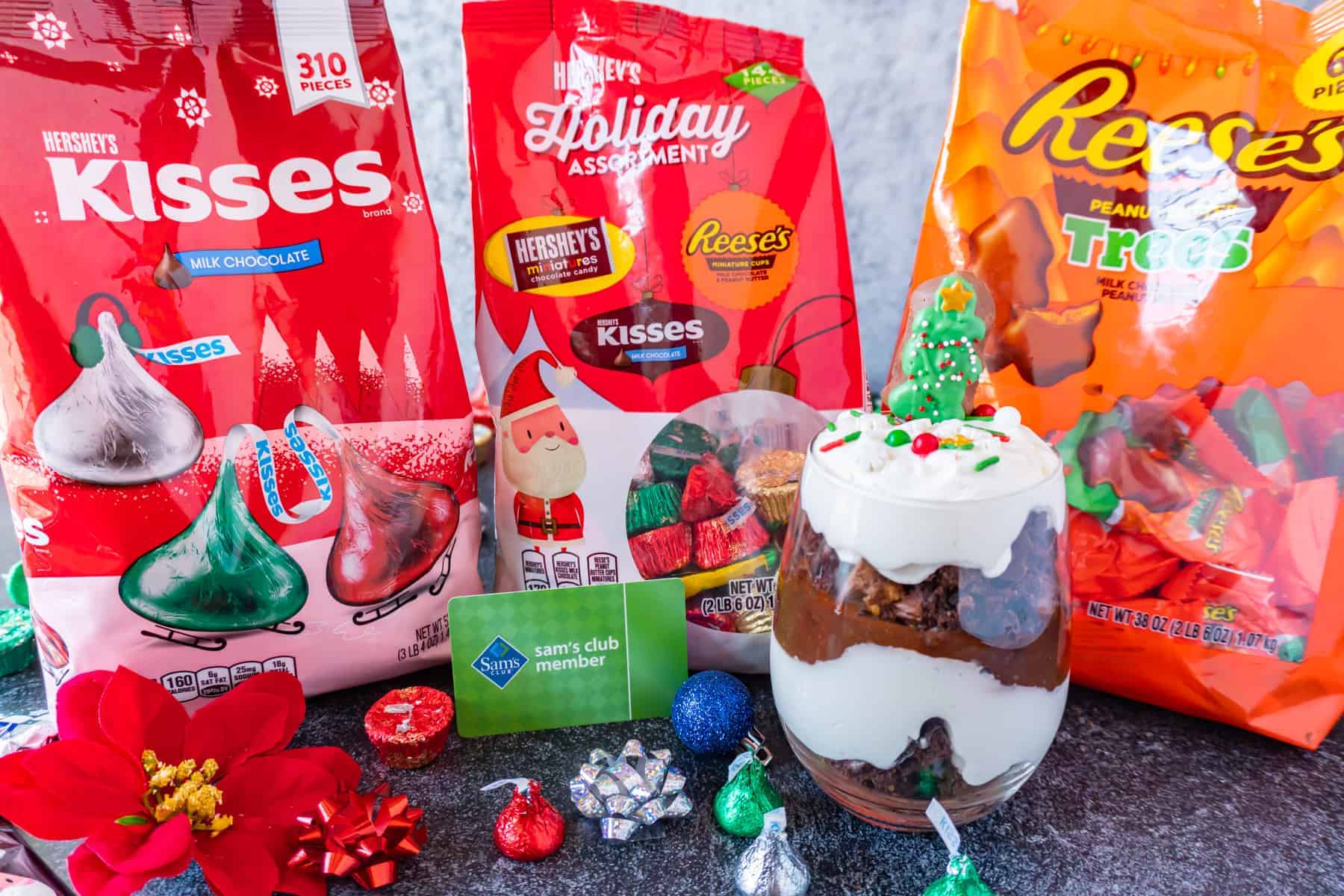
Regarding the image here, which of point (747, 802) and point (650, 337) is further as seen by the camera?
point (650, 337)

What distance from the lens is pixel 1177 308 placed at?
795 millimetres

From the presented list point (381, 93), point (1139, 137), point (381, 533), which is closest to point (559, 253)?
point (381, 93)

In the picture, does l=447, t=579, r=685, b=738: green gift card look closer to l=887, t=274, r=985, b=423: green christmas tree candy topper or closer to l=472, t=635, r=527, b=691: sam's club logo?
l=472, t=635, r=527, b=691: sam's club logo

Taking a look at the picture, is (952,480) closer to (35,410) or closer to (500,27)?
(500,27)

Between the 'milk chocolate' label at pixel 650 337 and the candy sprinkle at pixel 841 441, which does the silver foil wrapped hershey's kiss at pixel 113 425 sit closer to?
the 'milk chocolate' label at pixel 650 337

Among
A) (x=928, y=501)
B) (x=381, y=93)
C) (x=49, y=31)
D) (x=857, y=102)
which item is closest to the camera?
(x=928, y=501)

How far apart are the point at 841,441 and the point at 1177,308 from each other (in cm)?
36

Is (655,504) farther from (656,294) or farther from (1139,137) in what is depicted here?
(1139,137)

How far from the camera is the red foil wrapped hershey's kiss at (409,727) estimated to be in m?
0.76

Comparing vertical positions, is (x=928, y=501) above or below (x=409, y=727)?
above

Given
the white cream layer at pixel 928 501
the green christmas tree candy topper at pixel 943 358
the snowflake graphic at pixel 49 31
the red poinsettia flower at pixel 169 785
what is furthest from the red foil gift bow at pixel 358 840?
the snowflake graphic at pixel 49 31

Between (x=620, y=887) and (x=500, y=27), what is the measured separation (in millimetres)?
705

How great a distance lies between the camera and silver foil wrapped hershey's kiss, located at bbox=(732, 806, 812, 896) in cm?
63

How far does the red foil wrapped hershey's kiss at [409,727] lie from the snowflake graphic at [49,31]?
0.57 meters
